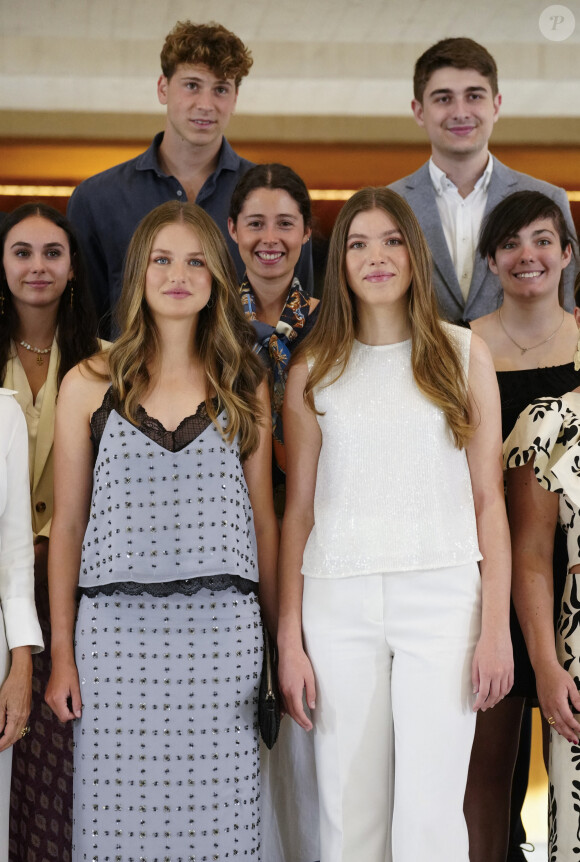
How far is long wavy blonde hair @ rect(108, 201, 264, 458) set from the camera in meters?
2.45

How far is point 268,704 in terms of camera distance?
2.31m

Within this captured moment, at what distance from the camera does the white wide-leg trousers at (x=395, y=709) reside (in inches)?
89.7

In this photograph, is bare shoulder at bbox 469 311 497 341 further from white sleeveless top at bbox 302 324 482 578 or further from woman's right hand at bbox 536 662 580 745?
woman's right hand at bbox 536 662 580 745

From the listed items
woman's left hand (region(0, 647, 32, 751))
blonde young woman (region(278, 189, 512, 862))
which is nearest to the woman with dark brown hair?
blonde young woman (region(278, 189, 512, 862))

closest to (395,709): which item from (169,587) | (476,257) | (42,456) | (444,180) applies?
(169,587)

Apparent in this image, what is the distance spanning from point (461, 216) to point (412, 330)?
52.5 inches

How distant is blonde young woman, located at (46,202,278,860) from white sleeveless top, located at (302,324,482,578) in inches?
6.8

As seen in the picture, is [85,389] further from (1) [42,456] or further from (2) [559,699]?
(2) [559,699]

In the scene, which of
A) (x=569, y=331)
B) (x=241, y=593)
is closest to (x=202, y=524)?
(x=241, y=593)

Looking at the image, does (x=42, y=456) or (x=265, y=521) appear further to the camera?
(x=42, y=456)

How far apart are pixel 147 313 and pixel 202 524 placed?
20.9 inches

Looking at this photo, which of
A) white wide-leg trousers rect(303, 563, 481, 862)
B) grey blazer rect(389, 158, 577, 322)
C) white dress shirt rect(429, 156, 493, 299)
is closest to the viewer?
white wide-leg trousers rect(303, 563, 481, 862)

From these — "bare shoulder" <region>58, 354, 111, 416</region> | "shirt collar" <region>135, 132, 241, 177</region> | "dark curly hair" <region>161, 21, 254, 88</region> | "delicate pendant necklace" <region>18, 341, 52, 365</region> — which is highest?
"dark curly hair" <region>161, 21, 254, 88</region>

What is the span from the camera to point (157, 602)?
2320 mm
